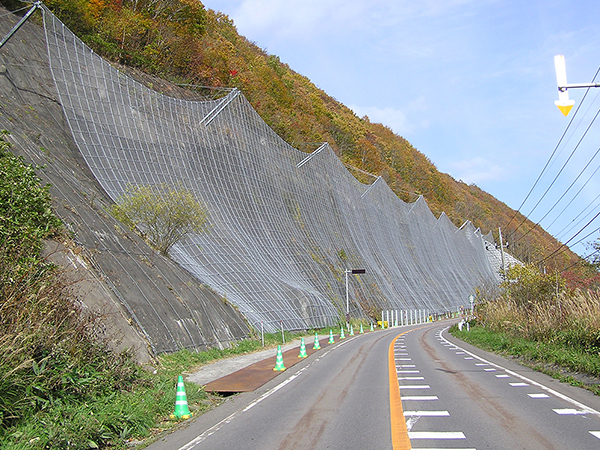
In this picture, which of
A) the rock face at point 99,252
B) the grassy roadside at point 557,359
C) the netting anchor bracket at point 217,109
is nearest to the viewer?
the grassy roadside at point 557,359

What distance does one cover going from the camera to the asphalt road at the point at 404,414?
6.32 meters

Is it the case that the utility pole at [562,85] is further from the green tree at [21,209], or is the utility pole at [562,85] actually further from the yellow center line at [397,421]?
the green tree at [21,209]

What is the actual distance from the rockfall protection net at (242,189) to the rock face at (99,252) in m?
1.28

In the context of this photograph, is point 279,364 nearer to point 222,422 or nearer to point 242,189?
point 222,422

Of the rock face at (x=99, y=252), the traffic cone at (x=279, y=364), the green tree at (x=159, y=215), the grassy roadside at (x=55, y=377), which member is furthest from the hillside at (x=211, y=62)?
the grassy roadside at (x=55, y=377)

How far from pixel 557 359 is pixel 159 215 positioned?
16641 mm

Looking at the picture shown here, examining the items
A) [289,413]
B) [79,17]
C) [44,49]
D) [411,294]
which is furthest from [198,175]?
[411,294]

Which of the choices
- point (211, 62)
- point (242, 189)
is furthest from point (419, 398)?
point (211, 62)

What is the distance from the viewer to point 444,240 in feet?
297

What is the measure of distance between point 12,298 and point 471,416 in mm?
7029

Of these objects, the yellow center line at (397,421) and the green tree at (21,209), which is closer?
the yellow center line at (397,421)

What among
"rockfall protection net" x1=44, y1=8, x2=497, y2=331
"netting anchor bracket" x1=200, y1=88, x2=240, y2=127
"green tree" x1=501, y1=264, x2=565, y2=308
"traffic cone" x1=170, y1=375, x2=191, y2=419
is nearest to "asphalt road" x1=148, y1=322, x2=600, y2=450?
"traffic cone" x1=170, y1=375, x2=191, y2=419

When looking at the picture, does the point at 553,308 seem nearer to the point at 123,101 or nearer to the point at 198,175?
the point at 198,175

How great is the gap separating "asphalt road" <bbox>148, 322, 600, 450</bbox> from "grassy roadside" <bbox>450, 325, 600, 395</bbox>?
390 millimetres
